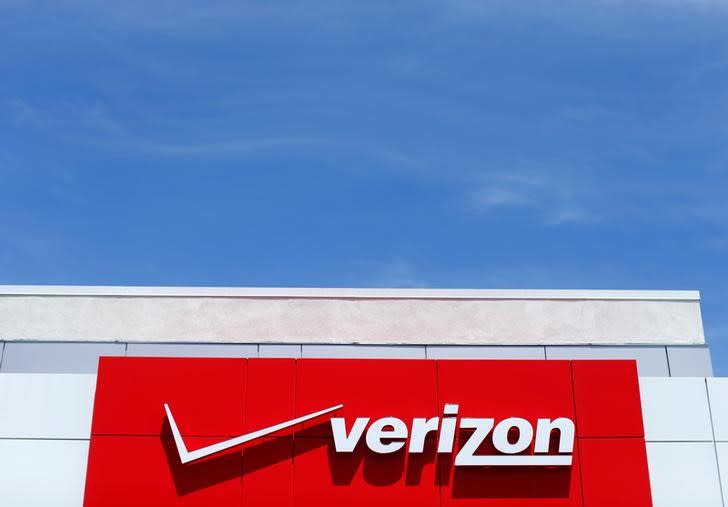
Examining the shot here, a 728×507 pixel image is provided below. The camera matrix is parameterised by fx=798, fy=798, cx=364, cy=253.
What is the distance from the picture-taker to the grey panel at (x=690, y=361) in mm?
16531

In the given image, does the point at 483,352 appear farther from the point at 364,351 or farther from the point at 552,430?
the point at 552,430

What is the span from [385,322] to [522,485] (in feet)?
16.0

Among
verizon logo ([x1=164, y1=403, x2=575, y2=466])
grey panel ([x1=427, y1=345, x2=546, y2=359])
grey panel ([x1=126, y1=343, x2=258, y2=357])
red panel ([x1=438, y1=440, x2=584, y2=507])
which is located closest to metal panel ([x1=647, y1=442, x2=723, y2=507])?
red panel ([x1=438, y1=440, x2=584, y2=507])

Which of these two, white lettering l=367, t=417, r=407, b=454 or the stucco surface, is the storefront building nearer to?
white lettering l=367, t=417, r=407, b=454

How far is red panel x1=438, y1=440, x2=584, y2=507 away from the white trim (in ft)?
14.4

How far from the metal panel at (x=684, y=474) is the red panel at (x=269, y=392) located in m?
6.44

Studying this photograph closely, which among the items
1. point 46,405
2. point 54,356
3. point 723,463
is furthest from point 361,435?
point 54,356

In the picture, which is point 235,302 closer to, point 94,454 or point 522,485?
point 94,454

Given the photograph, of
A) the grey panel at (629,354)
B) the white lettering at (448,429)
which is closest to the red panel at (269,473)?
the white lettering at (448,429)

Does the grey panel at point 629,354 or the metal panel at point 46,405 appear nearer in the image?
the metal panel at point 46,405

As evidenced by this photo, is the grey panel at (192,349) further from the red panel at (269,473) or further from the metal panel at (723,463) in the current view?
the metal panel at (723,463)

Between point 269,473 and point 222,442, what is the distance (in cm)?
95

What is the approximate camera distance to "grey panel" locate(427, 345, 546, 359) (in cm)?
1664

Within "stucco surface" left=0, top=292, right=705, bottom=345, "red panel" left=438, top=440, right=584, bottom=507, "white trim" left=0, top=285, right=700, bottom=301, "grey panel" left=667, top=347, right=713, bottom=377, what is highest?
"white trim" left=0, top=285, right=700, bottom=301
